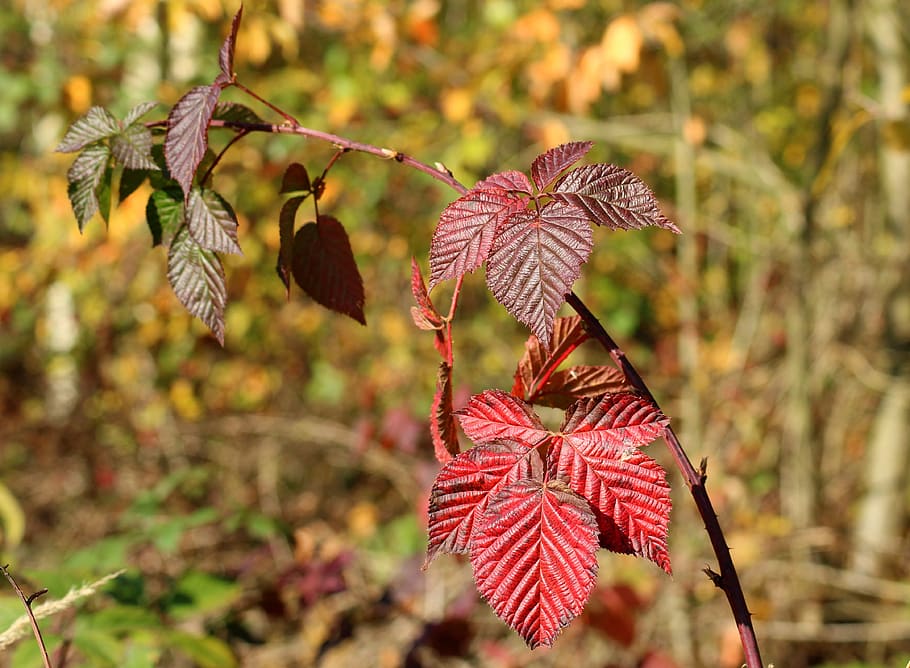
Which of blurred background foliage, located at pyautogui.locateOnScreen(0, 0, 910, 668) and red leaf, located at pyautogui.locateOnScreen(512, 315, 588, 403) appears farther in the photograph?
blurred background foliage, located at pyautogui.locateOnScreen(0, 0, 910, 668)

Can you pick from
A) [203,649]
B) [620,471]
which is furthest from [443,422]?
[203,649]

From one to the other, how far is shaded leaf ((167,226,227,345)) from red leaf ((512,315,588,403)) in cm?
33

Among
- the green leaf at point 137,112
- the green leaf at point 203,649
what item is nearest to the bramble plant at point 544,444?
the green leaf at point 137,112

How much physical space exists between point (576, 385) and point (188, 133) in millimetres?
492

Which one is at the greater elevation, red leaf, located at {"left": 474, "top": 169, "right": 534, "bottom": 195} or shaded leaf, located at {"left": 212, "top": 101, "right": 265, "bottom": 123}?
shaded leaf, located at {"left": 212, "top": 101, "right": 265, "bottom": 123}

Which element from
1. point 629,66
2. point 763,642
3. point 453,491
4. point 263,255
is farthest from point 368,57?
→ point 453,491

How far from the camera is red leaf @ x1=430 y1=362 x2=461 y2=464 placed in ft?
2.78

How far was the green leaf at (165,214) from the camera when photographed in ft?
3.04

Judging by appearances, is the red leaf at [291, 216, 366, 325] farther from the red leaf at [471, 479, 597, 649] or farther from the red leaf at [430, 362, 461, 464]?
the red leaf at [471, 479, 597, 649]

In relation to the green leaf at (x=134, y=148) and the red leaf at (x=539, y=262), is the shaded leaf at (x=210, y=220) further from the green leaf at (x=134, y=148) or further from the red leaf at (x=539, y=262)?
the red leaf at (x=539, y=262)

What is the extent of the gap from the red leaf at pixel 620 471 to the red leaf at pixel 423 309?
175 millimetres

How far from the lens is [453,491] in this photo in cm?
76

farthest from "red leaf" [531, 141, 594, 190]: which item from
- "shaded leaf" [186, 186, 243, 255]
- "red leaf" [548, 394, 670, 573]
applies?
"shaded leaf" [186, 186, 243, 255]

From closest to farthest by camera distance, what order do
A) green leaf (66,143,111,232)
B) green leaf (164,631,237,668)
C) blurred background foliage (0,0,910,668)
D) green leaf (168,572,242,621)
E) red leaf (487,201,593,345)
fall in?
red leaf (487,201,593,345) < green leaf (66,143,111,232) < green leaf (164,631,237,668) < green leaf (168,572,242,621) < blurred background foliage (0,0,910,668)
